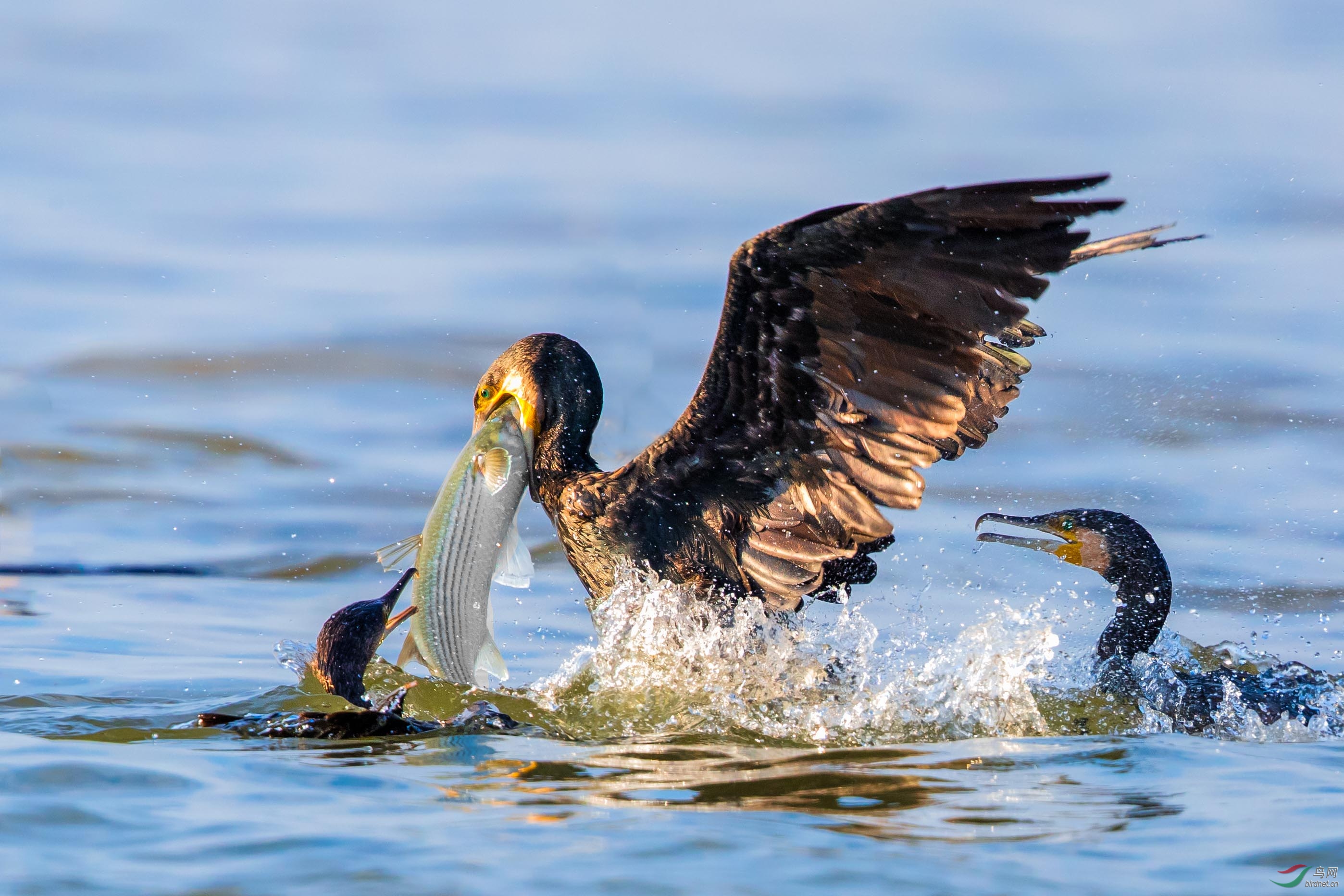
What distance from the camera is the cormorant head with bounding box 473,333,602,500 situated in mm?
6348

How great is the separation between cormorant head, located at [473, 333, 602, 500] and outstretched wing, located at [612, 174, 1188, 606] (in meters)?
0.42

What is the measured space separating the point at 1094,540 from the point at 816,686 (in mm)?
1758

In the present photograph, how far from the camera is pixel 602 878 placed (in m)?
3.76

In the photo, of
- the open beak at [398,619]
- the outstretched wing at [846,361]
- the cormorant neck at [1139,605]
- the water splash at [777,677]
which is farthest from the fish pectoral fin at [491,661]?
the cormorant neck at [1139,605]

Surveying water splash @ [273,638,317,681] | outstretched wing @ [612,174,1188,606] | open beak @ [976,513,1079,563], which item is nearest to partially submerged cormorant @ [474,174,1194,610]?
outstretched wing @ [612,174,1188,606]

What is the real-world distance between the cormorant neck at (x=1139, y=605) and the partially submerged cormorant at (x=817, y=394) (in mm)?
846

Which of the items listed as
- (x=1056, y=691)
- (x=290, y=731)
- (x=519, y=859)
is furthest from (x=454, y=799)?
(x=1056, y=691)

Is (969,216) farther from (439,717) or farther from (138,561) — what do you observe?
(138,561)

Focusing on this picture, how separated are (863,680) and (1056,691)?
95 centimetres

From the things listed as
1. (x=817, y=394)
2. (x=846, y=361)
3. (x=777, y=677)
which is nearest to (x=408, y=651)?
(x=777, y=677)

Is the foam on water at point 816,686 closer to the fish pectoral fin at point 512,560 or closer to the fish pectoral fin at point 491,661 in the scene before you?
the fish pectoral fin at point 491,661

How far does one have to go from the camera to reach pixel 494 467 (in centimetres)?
612

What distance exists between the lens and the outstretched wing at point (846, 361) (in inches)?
200

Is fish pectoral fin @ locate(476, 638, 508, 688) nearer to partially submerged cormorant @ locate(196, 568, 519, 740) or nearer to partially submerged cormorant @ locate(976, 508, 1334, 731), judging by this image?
partially submerged cormorant @ locate(196, 568, 519, 740)
